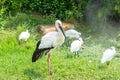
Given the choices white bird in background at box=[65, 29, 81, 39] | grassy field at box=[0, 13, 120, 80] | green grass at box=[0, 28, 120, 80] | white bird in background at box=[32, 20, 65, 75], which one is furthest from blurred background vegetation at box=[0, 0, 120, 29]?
white bird in background at box=[32, 20, 65, 75]

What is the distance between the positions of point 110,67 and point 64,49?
1.58 metres

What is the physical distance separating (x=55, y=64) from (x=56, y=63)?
0.24ft

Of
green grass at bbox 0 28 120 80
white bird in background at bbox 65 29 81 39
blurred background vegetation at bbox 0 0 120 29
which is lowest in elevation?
green grass at bbox 0 28 120 80

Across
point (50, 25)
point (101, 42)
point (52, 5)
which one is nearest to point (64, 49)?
point (101, 42)

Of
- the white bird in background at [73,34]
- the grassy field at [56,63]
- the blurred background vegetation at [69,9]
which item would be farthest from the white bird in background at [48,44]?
the blurred background vegetation at [69,9]

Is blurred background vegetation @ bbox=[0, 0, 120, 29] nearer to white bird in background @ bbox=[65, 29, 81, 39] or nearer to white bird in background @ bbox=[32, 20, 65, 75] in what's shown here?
white bird in background @ bbox=[65, 29, 81, 39]

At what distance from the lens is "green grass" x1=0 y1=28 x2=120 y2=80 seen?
24.3ft

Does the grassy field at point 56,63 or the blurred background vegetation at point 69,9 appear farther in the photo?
the blurred background vegetation at point 69,9

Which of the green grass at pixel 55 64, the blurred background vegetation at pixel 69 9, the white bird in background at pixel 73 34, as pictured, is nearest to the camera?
the green grass at pixel 55 64

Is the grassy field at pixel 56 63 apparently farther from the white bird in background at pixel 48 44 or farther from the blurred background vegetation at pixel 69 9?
the blurred background vegetation at pixel 69 9

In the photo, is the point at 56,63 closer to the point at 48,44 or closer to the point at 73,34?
the point at 48,44

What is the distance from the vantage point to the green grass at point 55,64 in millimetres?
7418

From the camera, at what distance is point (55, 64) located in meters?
7.96

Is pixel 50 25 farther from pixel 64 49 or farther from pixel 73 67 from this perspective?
pixel 73 67
